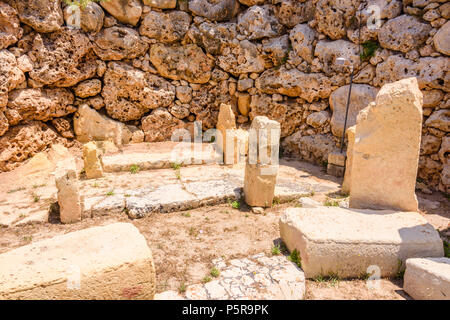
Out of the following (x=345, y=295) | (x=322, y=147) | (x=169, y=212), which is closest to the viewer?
(x=345, y=295)

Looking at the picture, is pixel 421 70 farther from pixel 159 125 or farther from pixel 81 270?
pixel 81 270

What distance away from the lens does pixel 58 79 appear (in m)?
6.88

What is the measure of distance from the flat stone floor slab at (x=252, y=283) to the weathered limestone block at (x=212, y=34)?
6.45 meters

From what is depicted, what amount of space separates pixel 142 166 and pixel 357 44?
561 centimetres

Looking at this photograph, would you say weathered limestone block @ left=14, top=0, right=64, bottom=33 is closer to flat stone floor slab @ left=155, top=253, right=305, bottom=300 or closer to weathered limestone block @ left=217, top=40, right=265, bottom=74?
weathered limestone block @ left=217, top=40, right=265, bottom=74

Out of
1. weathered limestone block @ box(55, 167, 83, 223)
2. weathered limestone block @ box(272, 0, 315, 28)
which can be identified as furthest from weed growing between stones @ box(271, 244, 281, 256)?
weathered limestone block @ box(272, 0, 315, 28)

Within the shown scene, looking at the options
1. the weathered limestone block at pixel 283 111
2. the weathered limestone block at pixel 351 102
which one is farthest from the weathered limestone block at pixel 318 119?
the weathered limestone block at pixel 283 111

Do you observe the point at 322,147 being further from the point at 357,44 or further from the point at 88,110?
the point at 88,110

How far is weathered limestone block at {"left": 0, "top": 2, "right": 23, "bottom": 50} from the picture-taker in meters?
6.02

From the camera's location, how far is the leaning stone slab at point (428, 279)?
103 inches

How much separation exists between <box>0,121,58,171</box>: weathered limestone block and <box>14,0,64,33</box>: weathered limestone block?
211 centimetres

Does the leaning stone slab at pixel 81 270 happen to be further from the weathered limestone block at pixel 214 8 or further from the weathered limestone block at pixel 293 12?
the weathered limestone block at pixel 293 12

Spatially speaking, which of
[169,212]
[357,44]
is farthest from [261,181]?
[357,44]

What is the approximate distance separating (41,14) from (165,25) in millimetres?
2793
